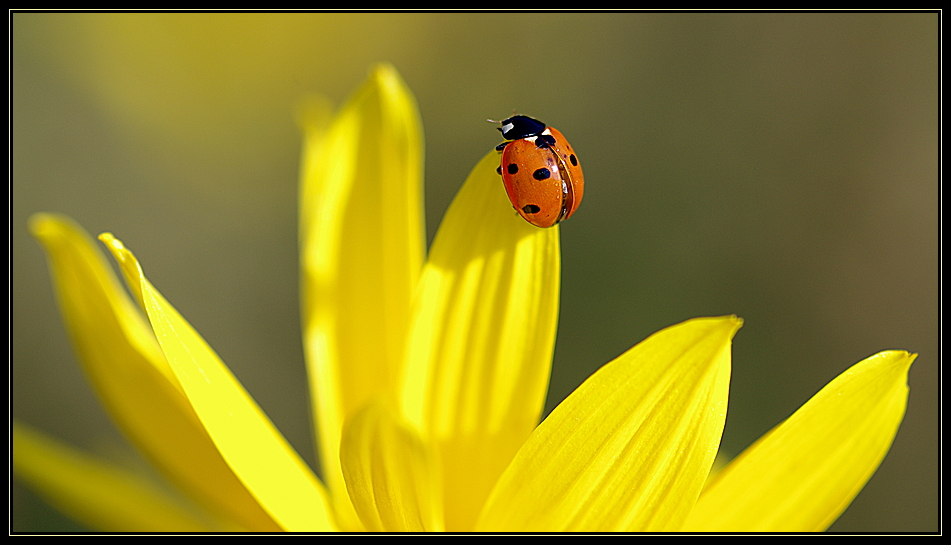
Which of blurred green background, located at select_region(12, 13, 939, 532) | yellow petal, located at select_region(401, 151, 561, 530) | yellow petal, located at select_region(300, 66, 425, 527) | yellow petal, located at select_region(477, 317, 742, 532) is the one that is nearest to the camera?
yellow petal, located at select_region(477, 317, 742, 532)

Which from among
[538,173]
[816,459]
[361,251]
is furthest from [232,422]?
[816,459]

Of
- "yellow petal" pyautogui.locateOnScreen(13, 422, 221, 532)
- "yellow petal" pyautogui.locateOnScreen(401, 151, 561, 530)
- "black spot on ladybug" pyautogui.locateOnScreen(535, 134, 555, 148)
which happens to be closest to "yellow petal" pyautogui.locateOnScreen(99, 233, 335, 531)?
"yellow petal" pyautogui.locateOnScreen(401, 151, 561, 530)

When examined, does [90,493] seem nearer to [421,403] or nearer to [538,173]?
[421,403]

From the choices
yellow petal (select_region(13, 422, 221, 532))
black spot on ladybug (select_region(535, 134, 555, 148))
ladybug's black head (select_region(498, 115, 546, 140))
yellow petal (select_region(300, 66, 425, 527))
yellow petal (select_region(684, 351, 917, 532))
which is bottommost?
yellow petal (select_region(13, 422, 221, 532))

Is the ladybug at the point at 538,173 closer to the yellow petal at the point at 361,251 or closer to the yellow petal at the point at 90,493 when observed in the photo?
the yellow petal at the point at 361,251

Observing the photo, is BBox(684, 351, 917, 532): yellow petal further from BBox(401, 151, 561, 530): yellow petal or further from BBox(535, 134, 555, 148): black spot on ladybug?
BBox(535, 134, 555, 148): black spot on ladybug
